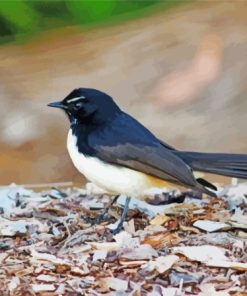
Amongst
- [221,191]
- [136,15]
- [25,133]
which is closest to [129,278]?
[221,191]

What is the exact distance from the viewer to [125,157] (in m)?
3.73

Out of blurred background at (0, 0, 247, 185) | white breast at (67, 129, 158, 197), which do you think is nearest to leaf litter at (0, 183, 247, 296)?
white breast at (67, 129, 158, 197)

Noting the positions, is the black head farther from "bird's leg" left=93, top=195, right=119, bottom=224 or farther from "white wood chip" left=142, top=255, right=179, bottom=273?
"white wood chip" left=142, top=255, right=179, bottom=273

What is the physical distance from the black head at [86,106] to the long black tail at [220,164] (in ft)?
1.08

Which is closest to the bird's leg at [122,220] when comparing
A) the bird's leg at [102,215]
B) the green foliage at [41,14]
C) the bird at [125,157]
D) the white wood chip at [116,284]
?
the bird at [125,157]

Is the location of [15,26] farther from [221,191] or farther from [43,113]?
[221,191]

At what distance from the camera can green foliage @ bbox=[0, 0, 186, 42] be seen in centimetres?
593

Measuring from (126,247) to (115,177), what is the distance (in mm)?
283

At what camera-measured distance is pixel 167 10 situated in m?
6.41

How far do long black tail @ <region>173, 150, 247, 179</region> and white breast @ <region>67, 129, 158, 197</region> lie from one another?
17cm

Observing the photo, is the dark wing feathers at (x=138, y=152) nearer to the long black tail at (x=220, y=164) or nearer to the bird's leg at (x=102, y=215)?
the long black tail at (x=220, y=164)

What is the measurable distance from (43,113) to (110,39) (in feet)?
2.11

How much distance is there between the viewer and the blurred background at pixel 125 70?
591cm

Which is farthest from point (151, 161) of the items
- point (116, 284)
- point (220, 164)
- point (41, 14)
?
point (41, 14)
